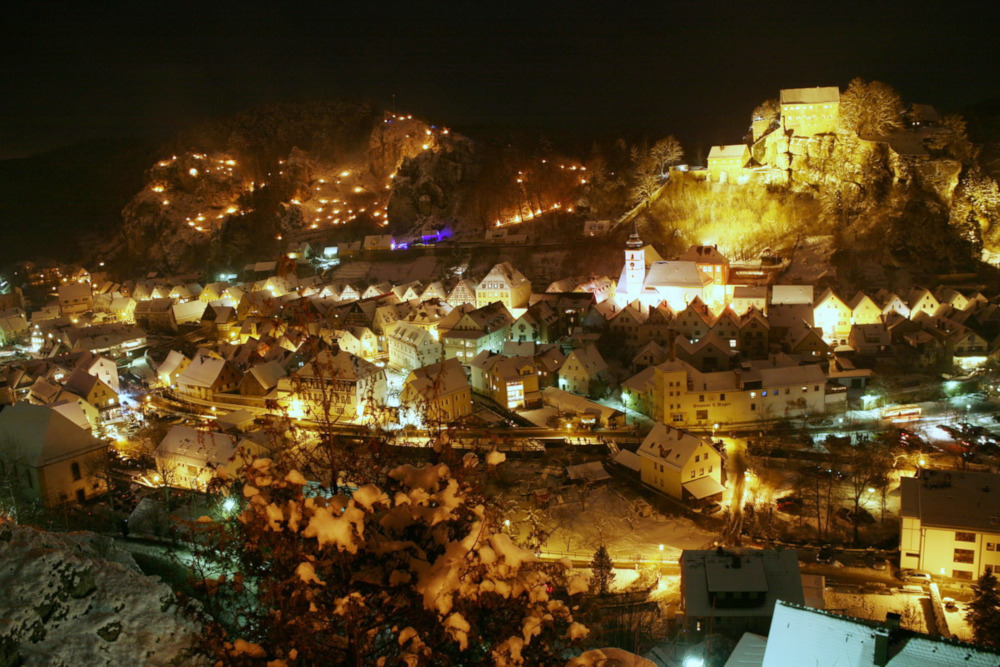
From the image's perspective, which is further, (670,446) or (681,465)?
(670,446)

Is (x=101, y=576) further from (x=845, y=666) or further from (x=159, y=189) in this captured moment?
(x=159, y=189)

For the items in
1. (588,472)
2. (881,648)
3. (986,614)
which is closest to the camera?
(881,648)

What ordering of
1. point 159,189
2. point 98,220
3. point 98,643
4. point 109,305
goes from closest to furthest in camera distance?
point 98,643 < point 109,305 < point 159,189 < point 98,220

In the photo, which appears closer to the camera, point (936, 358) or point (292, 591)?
point (292, 591)

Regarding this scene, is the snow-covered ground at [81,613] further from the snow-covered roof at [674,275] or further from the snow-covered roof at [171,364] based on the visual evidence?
the snow-covered roof at [674,275]

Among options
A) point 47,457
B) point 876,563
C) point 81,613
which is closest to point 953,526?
point 876,563

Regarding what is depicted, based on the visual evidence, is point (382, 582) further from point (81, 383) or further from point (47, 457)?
point (81, 383)

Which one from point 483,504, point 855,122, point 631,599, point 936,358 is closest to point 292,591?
point 483,504

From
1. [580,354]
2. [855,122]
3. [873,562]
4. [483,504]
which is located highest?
[855,122]
